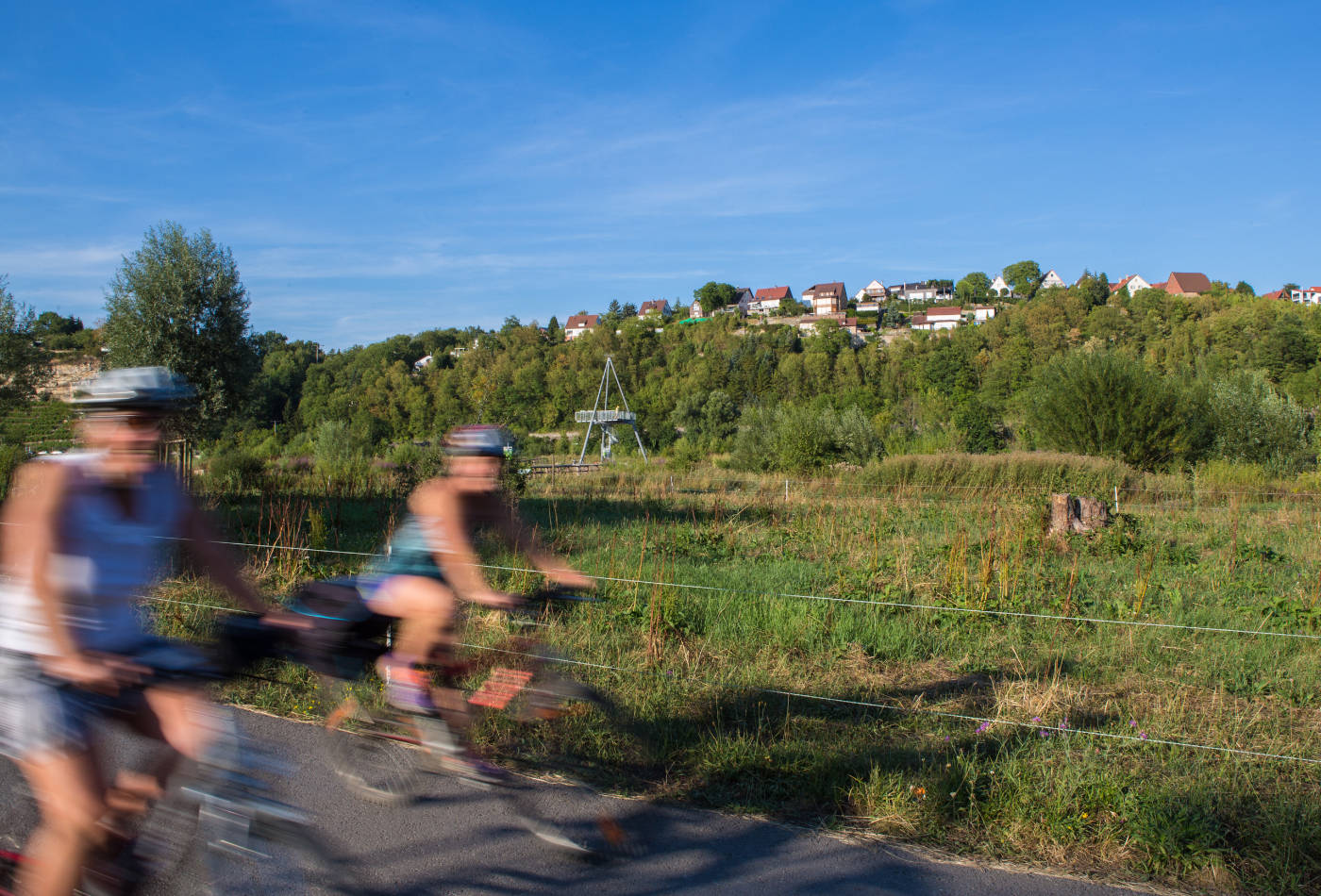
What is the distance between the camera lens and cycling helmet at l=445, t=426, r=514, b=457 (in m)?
3.72

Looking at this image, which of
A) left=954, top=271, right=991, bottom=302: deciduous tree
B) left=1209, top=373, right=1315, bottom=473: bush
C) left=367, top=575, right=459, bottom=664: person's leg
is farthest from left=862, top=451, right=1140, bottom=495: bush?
left=954, top=271, right=991, bottom=302: deciduous tree

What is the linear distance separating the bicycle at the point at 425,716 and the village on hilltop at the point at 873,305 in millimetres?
113525

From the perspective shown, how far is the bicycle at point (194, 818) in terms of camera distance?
2350mm

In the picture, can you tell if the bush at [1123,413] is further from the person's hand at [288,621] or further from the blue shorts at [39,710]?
the blue shorts at [39,710]

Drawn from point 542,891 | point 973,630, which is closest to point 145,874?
point 542,891

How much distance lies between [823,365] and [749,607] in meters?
81.8

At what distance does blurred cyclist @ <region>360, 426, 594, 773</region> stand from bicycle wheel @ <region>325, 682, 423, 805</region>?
0.15 m

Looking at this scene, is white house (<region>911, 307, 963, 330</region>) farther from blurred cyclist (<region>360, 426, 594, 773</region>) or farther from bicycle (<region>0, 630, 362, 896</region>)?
bicycle (<region>0, 630, 362, 896</region>)

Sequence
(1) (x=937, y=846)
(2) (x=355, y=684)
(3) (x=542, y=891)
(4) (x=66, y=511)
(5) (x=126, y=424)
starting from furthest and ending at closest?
(2) (x=355, y=684) < (1) (x=937, y=846) < (3) (x=542, y=891) < (5) (x=126, y=424) < (4) (x=66, y=511)

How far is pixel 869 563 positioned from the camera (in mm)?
8227

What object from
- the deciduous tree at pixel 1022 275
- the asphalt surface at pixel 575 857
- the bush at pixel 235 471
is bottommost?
the asphalt surface at pixel 575 857

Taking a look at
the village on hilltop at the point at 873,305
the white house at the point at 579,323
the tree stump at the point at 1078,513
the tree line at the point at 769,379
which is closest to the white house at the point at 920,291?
the village on hilltop at the point at 873,305

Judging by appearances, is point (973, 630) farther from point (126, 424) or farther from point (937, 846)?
point (126, 424)

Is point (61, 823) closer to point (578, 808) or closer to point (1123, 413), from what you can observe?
point (578, 808)
